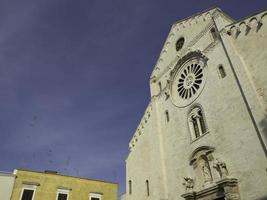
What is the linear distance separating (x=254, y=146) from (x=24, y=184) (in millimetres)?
16884

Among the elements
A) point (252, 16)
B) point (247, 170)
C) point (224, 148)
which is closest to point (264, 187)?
point (247, 170)

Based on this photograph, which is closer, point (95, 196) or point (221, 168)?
point (221, 168)

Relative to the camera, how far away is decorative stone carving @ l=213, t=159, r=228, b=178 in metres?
12.8

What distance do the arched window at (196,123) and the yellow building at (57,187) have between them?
11381 mm

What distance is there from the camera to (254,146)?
11773mm

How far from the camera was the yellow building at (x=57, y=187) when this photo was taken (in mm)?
19000

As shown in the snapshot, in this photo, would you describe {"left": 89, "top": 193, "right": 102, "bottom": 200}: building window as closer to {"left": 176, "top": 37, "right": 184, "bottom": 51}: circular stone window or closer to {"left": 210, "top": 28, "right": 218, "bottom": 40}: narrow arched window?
{"left": 176, "top": 37, "right": 184, "bottom": 51}: circular stone window

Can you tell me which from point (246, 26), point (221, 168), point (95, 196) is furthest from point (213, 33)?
point (95, 196)

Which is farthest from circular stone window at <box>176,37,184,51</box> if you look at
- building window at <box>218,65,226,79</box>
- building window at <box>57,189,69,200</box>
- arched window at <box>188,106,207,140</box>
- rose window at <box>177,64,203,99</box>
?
building window at <box>57,189,69,200</box>

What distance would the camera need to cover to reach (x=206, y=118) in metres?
15.4

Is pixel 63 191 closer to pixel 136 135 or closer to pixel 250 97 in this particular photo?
pixel 136 135

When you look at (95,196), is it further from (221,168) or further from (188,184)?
(221,168)

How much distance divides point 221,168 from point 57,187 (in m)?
14.0

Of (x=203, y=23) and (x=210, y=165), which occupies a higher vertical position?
(x=203, y=23)
